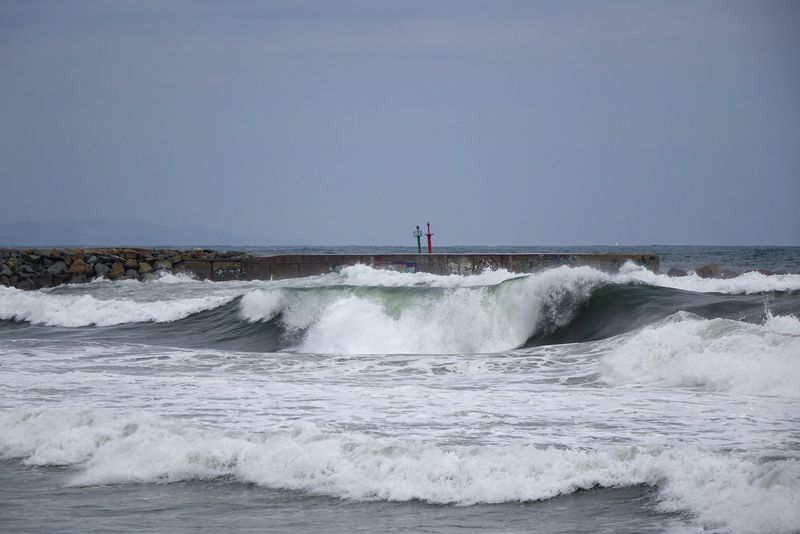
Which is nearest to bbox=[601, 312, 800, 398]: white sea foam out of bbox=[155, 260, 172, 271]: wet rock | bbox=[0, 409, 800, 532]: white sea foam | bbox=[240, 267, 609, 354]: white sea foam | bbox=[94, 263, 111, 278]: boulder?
bbox=[0, 409, 800, 532]: white sea foam

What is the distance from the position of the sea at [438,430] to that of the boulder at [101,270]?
15330mm

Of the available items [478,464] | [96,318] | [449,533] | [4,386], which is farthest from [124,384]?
[96,318]

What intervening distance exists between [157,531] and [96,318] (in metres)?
16.6

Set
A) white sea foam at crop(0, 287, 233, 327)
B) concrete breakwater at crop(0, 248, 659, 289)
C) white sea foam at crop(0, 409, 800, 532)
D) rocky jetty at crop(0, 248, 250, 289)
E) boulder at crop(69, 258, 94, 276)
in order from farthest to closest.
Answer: boulder at crop(69, 258, 94, 276) < rocky jetty at crop(0, 248, 250, 289) < concrete breakwater at crop(0, 248, 659, 289) < white sea foam at crop(0, 287, 233, 327) < white sea foam at crop(0, 409, 800, 532)

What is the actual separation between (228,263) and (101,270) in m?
5.00

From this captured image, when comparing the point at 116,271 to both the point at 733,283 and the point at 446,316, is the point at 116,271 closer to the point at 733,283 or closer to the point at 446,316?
the point at 446,316

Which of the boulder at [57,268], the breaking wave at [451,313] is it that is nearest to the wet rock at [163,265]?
the boulder at [57,268]

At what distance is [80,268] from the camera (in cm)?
3022

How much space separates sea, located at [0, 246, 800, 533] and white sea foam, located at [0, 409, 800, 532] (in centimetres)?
2

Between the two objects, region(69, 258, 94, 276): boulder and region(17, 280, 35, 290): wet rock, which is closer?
region(17, 280, 35, 290): wet rock

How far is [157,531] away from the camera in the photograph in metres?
4.92

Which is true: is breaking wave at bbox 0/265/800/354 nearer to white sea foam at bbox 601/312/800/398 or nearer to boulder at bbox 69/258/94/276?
white sea foam at bbox 601/312/800/398

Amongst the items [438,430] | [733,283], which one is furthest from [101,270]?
[438,430]

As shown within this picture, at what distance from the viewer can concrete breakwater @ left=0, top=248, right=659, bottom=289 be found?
23.5 metres
